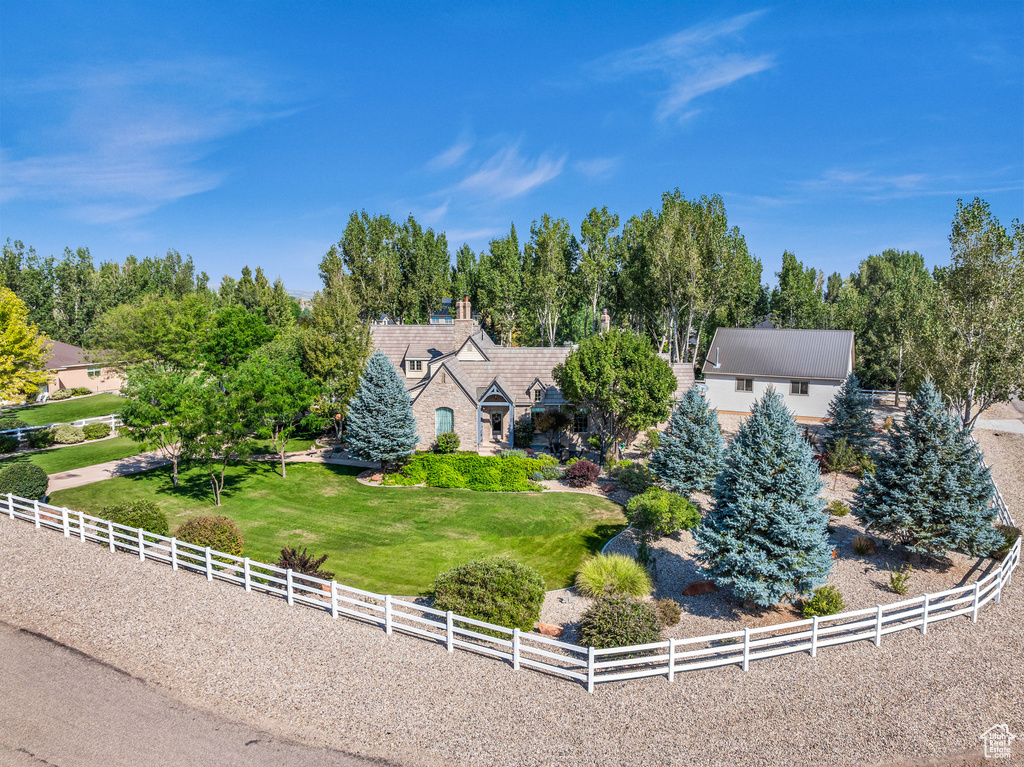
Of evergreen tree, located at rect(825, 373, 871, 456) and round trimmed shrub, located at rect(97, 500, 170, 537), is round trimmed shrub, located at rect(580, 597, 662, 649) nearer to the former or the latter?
round trimmed shrub, located at rect(97, 500, 170, 537)

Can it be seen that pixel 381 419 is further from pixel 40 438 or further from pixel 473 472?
pixel 40 438

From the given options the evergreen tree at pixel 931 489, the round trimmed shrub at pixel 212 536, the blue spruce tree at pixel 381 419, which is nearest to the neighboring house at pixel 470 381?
the blue spruce tree at pixel 381 419

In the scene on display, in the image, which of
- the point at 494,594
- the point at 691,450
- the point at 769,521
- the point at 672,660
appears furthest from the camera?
the point at 691,450

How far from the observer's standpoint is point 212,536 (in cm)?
1920

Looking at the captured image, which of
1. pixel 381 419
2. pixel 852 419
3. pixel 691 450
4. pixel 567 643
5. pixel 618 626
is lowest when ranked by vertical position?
pixel 567 643

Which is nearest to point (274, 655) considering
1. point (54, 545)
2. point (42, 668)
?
point (42, 668)

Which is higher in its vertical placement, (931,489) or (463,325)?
(463,325)

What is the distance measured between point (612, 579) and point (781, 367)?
106 feet

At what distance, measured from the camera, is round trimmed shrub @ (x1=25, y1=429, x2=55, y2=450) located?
35.0 meters

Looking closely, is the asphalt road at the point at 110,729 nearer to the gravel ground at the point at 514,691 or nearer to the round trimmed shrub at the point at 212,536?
the gravel ground at the point at 514,691

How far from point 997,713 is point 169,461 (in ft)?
120

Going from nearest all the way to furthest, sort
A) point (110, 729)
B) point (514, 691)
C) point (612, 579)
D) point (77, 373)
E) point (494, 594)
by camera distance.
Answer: point (110, 729), point (514, 691), point (494, 594), point (612, 579), point (77, 373)

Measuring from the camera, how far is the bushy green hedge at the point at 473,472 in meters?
30.0

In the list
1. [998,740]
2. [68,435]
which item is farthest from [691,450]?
[68,435]
